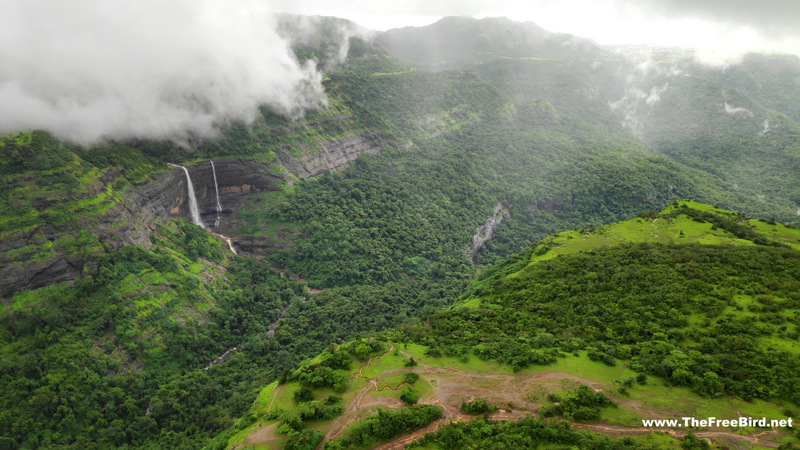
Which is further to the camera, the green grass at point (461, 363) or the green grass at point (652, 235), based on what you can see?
the green grass at point (652, 235)

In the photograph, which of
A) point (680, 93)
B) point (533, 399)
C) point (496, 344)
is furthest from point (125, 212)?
point (680, 93)

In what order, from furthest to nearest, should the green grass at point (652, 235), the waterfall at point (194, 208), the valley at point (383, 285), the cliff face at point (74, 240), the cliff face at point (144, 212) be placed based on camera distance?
the waterfall at point (194, 208) < the green grass at point (652, 235) < the cliff face at point (144, 212) < the cliff face at point (74, 240) < the valley at point (383, 285)

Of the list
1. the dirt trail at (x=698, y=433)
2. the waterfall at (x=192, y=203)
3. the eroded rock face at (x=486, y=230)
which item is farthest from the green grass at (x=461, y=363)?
the waterfall at (x=192, y=203)

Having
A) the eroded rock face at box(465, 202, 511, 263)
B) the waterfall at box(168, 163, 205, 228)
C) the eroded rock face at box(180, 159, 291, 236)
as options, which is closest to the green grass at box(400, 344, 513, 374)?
the eroded rock face at box(465, 202, 511, 263)

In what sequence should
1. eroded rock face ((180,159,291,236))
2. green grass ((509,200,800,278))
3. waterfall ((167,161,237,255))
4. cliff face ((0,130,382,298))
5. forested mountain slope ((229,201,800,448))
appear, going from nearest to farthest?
forested mountain slope ((229,201,800,448))
cliff face ((0,130,382,298))
green grass ((509,200,800,278))
waterfall ((167,161,237,255))
eroded rock face ((180,159,291,236))

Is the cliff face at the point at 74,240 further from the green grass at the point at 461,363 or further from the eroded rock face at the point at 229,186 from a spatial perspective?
the green grass at the point at 461,363

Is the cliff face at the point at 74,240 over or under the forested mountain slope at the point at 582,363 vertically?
over

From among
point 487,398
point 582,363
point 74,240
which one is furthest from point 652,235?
point 74,240

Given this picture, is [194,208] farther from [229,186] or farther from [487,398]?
[487,398]

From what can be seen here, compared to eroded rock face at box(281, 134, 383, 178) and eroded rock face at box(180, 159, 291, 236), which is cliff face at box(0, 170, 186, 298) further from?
eroded rock face at box(281, 134, 383, 178)

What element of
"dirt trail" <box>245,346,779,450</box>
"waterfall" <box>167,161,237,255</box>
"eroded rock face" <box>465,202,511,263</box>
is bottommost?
"eroded rock face" <box>465,202,511,263</box>

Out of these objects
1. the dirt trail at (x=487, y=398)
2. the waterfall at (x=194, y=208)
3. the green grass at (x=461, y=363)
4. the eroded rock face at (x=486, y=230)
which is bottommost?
the eroded rock face at (x=486, y=230)

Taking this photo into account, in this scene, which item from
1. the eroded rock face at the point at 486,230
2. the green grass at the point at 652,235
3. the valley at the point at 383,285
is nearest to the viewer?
the valley at the point at 383,285
